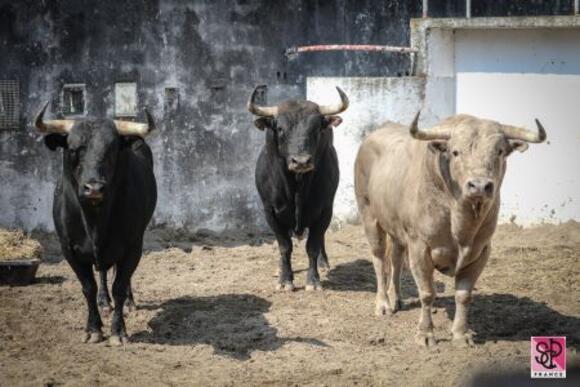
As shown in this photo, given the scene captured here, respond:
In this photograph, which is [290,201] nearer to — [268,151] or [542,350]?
[268,151]

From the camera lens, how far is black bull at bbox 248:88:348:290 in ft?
32.7

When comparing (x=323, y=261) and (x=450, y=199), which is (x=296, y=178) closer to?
(x=323, y=261)

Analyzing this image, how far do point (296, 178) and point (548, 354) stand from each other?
3.95m

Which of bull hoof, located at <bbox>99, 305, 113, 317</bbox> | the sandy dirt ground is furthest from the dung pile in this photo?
bull hoof, located at <bbox>99, 305, 113, 317</bbox>

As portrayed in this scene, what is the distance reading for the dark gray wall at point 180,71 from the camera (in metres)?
13.0

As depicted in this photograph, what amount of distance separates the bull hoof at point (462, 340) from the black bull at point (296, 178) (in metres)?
2.52

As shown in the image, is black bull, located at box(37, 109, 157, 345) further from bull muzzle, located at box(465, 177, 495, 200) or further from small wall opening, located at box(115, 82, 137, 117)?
small wall opening, located at box(115, 82, 137, 117)

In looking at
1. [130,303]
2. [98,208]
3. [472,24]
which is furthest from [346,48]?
[98,208]

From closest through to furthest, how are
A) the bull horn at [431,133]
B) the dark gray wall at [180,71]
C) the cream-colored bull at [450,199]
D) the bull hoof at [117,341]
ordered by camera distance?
the cream-colored bull at [450,199], the bull horn at [431,133], the bull hoof at [117,341], the dark gray wall at [180,71]

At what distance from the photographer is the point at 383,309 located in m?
8.84

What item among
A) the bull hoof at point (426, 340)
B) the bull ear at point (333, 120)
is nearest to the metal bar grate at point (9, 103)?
the bull ear at point (333, 120)

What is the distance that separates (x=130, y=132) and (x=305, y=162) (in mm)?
2210

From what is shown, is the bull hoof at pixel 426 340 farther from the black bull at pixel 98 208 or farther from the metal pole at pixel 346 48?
the metal pole at pixel 346 48

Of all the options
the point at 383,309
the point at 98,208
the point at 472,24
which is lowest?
the point at 383,309
